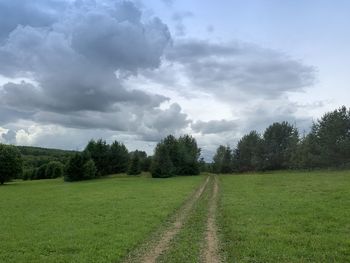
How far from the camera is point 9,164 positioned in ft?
301

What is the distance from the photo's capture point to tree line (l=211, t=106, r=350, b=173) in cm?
9381

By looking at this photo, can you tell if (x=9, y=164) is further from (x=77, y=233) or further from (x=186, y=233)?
(x=186, y=233)

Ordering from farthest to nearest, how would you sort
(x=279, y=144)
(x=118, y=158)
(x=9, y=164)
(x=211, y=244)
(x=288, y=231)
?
(x=279, y=144) → (x=118, y=158) → (x=9, y=164) → (x=288, y=231) → (x=211, y=244)

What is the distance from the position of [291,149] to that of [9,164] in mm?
87532

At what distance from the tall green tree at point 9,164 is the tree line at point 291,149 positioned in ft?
231

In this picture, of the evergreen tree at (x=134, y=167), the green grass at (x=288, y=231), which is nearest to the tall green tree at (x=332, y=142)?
the evergreen tree at (x=134, y=167)

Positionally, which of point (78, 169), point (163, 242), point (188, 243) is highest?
point (78, 169)

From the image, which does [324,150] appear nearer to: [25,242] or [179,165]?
[179,165]

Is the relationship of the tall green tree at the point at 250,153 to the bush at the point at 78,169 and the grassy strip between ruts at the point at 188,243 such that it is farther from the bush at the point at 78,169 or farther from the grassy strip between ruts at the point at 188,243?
the grassy strip between ruts at the point at 188,243

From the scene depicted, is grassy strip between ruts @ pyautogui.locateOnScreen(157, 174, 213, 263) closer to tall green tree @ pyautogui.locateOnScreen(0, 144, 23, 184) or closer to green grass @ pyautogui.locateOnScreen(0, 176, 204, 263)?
green grass @ pyautogui.locateOnScreen(0, 176, 204, 263)

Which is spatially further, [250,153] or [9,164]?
[250,153]

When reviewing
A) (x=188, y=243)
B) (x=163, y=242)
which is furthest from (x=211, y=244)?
(x=163, y=242)

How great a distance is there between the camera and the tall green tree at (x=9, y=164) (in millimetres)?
91188

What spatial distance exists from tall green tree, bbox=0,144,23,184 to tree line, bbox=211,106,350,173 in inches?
2777
